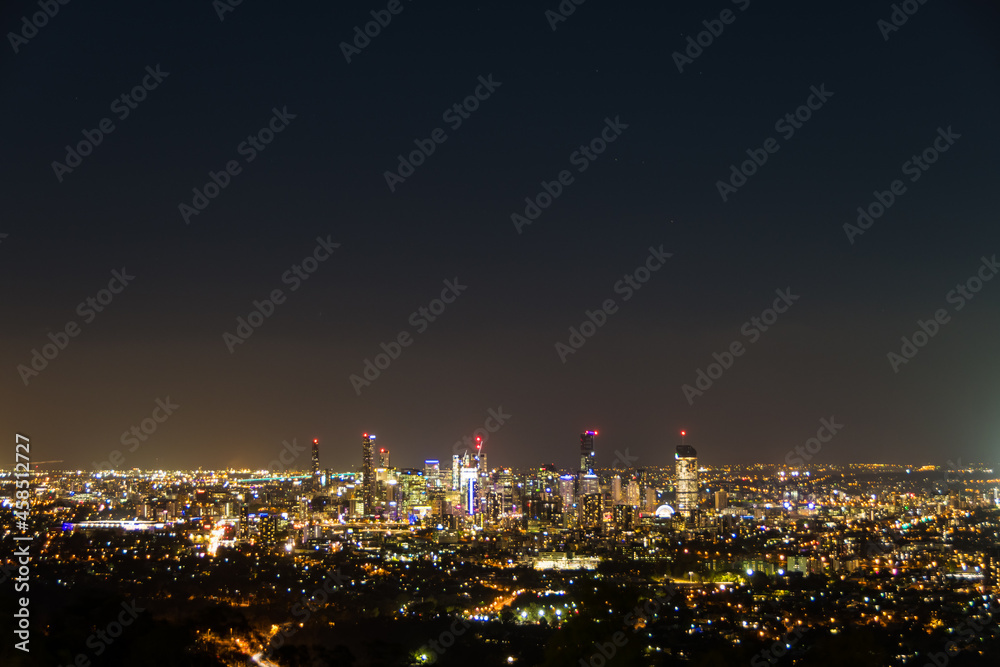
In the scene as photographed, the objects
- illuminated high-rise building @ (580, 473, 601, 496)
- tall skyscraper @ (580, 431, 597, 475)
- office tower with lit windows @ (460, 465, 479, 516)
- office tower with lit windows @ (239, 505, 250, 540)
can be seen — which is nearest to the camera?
office tower with lit windows @ (239, 505, 250, 540)

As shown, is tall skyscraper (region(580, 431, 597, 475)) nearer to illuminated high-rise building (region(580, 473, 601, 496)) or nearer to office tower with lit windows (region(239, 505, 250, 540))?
illuminated high-rise building (region(580, 473, 601, 496))

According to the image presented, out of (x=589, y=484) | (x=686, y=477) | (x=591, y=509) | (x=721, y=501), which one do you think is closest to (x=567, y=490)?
(x=589, y=484)

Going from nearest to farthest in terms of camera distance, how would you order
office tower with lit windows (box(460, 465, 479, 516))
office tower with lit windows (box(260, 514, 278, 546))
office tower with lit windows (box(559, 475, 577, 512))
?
office tower with lit windows (box(260, 514, 278, 546)), office tower with lit windows (box(460, 465, 479, 516)), office tower with lit windows (box(559, 475, 577, 512))

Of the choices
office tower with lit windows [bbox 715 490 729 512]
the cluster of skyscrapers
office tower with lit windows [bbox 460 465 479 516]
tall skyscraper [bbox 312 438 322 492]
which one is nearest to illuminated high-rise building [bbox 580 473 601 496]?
the cluster of skyscrapers

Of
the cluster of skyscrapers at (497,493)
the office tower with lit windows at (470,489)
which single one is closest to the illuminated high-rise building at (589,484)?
the cluster of skyscrapers at (497,493)

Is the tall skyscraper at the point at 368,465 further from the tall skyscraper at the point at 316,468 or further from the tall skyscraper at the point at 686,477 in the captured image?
the tall skyscraper at the point at 686,477

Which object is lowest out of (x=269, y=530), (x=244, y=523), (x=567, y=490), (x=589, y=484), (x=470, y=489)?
(x=269, y=530)

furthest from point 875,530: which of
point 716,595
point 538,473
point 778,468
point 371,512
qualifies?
point 778,468

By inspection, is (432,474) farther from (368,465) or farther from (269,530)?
(269,530)
